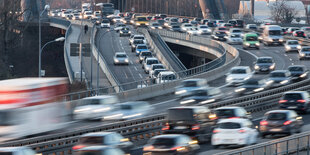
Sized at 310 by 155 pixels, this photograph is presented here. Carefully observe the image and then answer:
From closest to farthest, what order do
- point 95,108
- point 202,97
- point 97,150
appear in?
point 97,150
point 95,108
point 202,97

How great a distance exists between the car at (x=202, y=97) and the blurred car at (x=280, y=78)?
6294 millimetres

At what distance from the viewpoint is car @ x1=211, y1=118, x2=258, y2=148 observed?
93.2 feet

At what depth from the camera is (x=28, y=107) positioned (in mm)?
29703

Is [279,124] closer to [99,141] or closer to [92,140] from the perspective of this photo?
[99,141]

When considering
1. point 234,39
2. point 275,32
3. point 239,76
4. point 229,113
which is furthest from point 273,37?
point 229,113

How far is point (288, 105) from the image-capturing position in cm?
3822

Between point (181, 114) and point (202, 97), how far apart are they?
38.3ft

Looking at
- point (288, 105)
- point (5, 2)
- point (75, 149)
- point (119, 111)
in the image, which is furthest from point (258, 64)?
point (5, 2)

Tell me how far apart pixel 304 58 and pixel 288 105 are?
93.3 feet

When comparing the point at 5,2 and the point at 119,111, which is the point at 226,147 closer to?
the point at 119,111

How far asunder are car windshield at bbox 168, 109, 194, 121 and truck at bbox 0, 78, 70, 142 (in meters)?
5.74

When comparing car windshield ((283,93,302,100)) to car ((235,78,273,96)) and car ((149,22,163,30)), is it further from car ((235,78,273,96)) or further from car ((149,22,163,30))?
car ((149,22,163,30))

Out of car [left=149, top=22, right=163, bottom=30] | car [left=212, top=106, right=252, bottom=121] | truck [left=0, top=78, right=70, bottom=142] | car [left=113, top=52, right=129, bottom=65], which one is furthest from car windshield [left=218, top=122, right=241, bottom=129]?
car [left=149, top=22, right=163, bottom=30]

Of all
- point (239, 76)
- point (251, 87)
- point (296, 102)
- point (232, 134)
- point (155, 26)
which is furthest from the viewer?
point (155, 26)
